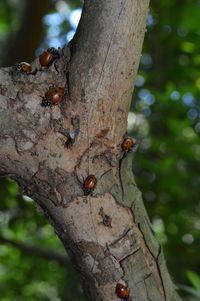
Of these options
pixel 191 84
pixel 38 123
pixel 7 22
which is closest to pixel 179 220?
pixel 191 84

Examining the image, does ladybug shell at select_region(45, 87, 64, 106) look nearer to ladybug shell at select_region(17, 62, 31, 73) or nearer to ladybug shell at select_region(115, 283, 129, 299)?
ladybug shell at select_region(17, 62, 31, 73)

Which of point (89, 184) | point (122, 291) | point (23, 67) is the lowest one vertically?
point (122, 291)

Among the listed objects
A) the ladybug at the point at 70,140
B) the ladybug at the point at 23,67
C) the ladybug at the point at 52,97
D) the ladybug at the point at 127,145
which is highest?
the ladybug at the point at 23,67

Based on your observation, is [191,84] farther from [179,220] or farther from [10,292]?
[10,292]

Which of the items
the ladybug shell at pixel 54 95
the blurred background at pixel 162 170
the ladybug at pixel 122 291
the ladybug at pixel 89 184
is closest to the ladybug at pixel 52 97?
the ladybug shell at pixel 54 95

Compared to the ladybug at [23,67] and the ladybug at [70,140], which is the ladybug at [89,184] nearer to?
the ladybug at [70,140]

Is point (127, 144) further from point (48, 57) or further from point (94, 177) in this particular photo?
point (48, 57)

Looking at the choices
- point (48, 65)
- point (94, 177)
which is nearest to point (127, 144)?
point (94, 177)

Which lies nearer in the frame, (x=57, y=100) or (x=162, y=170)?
(x=57, y=100)
